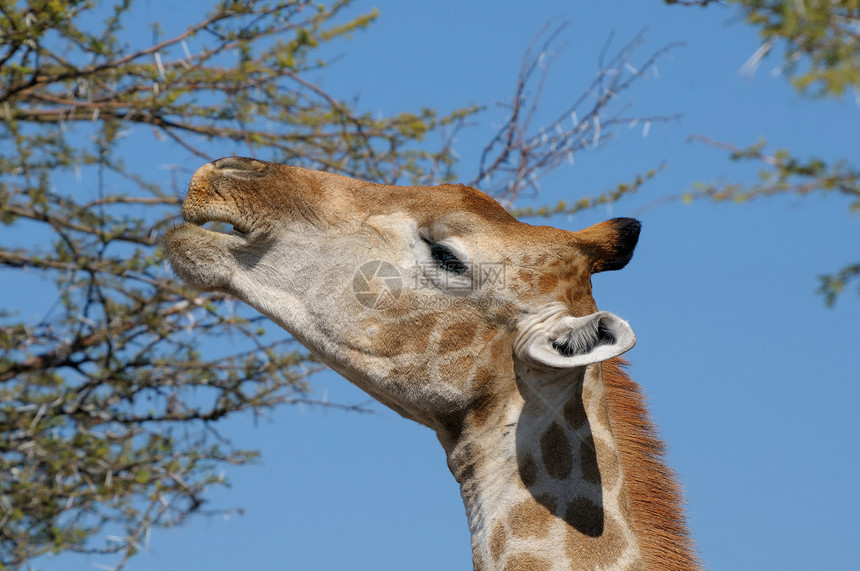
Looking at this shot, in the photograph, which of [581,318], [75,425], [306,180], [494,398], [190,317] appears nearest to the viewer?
[581,318]

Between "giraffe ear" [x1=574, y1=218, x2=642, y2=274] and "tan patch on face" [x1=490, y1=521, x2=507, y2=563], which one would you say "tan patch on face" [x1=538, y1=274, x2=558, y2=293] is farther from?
"tan patch on face" [x1=490, y1=521, x2=507, y2=563]

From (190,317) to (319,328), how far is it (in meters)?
4.27

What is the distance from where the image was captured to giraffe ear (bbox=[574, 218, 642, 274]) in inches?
171

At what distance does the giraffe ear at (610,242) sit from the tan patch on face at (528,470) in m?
0.95

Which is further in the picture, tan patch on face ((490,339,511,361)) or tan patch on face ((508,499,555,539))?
tan patch on face ((490,339,511,361))

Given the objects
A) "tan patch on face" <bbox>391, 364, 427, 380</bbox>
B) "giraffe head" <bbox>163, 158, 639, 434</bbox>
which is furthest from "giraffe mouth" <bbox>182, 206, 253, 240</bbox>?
"tan patch on face" <bbox>391, 364, 427, 380</bbox>

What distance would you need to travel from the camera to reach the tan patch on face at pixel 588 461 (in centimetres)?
397

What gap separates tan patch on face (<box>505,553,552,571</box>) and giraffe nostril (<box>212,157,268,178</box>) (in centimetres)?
195

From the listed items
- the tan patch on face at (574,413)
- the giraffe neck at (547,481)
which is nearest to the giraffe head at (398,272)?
the giraffe neck at (547,481)

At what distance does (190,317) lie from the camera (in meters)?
8.23

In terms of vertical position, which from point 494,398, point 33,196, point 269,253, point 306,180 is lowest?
point 494,398

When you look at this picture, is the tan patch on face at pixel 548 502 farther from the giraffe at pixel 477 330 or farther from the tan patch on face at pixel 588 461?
the tan patch on face at pixel 588 461

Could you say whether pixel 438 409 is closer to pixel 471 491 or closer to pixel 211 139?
pixel 471 491

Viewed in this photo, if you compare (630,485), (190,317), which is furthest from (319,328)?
(190,317)
